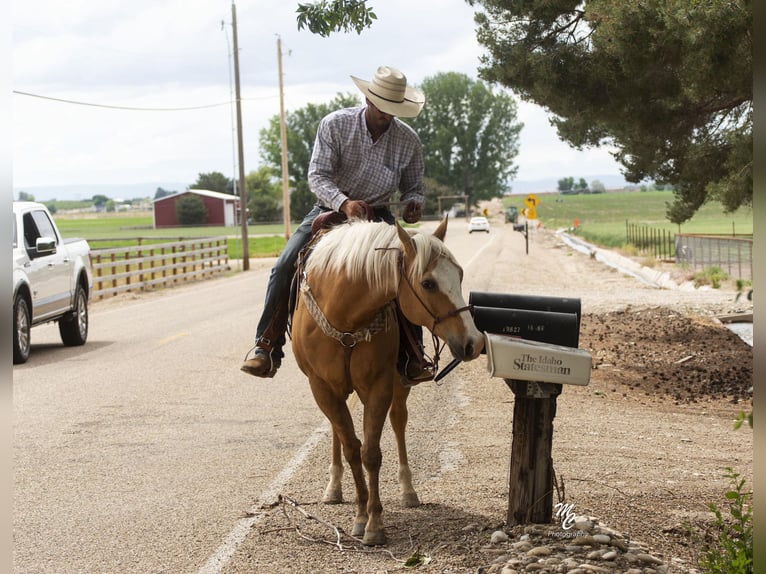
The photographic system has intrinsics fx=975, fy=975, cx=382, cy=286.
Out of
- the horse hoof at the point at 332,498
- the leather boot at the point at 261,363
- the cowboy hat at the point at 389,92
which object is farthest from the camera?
the leather boot at the point at 261,363

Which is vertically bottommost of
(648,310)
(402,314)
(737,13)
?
(648,310)

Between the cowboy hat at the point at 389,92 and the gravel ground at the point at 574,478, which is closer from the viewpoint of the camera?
the gravel ground at the point at 574,478

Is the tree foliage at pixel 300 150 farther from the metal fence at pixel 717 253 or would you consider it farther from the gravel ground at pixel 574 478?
the gravel ground at pixel 574 478

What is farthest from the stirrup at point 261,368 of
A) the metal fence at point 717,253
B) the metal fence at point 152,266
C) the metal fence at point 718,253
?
the metal fence at point 717,253

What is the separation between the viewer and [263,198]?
8381 centimetres

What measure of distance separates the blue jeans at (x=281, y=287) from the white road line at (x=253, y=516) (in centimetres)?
98

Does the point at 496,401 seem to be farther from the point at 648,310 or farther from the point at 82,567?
the point at 648,310

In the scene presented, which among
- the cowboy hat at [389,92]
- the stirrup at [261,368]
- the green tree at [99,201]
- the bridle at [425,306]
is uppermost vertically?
the green tree at [99,201]

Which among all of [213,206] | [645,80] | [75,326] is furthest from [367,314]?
[213,206]

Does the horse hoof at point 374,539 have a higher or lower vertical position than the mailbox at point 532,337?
lower

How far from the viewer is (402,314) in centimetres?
593

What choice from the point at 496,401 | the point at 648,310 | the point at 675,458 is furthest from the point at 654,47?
the point at 648,310

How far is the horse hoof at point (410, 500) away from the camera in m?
6.49

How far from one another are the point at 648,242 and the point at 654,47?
136 ft
